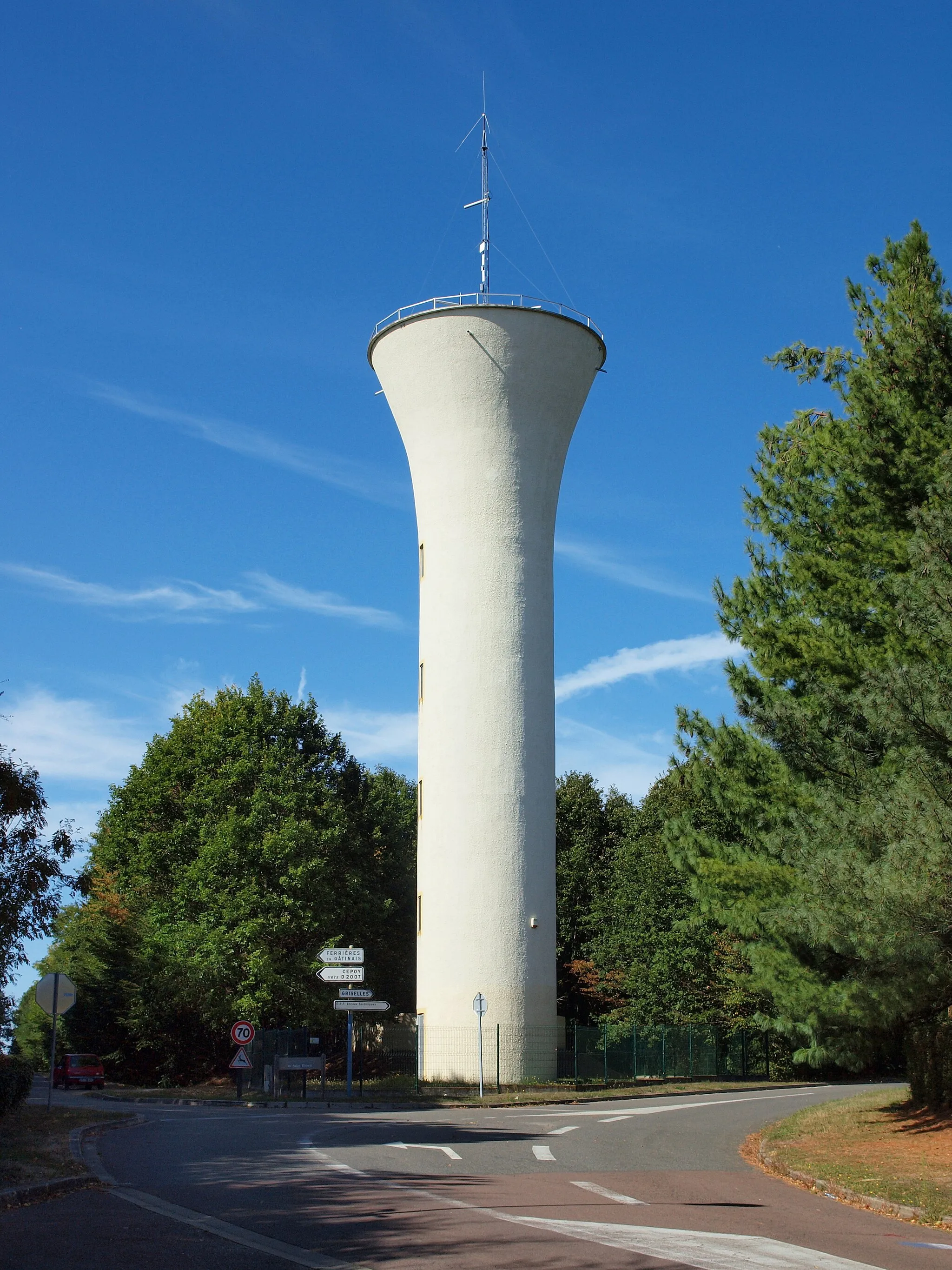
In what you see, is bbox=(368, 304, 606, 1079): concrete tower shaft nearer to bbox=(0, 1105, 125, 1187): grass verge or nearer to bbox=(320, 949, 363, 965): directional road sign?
bbox=(320, 949, 363, 965): directional road sign

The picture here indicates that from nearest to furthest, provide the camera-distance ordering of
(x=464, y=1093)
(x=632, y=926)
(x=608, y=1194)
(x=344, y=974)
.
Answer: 1. (x=608, y=1194)
2. (x=344, y=974)
3. (x=464, y=1093)
4. (x=632, y=926)

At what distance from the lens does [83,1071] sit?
137 feet

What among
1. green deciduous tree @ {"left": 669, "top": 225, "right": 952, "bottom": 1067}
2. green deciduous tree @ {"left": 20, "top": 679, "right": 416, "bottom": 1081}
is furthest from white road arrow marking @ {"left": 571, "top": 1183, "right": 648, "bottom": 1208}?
green deciduous tree @ {"left": 20, "top": 679, "right": 416, "bottom": 1081}

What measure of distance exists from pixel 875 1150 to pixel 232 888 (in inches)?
1120

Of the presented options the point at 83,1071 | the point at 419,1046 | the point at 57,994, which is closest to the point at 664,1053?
the point at 419,1046

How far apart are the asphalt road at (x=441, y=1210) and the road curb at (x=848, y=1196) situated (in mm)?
240

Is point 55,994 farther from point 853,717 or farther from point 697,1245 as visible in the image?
point 697,1245

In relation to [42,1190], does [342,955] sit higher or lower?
higher

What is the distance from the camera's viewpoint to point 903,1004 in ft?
56.5

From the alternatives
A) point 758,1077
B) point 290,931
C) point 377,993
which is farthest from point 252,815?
point 758,1077

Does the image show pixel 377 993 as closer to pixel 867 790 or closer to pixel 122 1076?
pixel 122 1076

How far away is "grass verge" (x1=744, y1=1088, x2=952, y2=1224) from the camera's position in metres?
13.2

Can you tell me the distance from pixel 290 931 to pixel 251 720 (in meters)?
8.41

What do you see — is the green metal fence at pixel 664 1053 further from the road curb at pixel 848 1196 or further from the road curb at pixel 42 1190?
the road curb at pixel 42 1190
